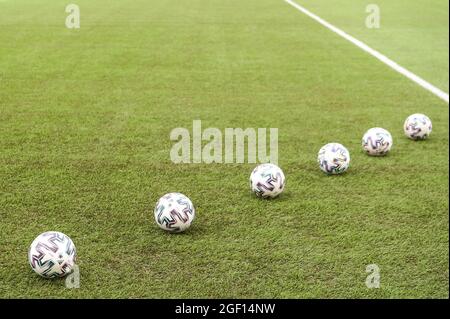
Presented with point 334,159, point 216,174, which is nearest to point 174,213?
point 216,174

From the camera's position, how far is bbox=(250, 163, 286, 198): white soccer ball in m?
6.09

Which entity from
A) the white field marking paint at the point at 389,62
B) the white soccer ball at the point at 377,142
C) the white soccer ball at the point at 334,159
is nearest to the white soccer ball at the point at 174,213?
the white soccer ball at the point at 334,159

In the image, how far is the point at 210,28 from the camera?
18781 mm

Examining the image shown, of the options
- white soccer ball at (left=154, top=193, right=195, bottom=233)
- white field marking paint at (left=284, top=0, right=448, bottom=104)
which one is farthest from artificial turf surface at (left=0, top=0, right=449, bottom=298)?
white field marking paint at (left=284, top=0, right=448, bottom=104)

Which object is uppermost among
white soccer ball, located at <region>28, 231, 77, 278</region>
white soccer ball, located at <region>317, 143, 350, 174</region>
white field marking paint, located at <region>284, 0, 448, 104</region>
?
white field marking paint, located at <region>284, 0, 448, 104</region>

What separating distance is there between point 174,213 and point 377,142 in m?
3.20

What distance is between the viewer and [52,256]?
4586 millimetres

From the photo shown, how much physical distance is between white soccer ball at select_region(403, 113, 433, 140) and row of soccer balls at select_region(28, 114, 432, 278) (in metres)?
0.83

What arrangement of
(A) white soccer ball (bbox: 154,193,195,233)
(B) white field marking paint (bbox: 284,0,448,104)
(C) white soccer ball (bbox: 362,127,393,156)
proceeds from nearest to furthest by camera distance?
1. (A) white soccer ball (bbox: 154,193,195,233)
2. (C) white soccer ball (bbox: 362,127,393,156)
3. (B) white field marking paint (bbox: 284,0,448,104)

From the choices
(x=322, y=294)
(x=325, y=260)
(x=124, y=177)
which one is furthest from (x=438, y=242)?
(x=124, y=177)

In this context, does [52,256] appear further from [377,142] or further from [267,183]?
Result: [377,142]

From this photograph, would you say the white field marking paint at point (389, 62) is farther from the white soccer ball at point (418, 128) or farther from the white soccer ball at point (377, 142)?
the white soccer ball at point (377, 142)

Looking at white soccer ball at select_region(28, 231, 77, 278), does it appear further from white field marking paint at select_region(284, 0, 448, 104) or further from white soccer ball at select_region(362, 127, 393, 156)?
white field marking paint at select_region(284, 0, 448, 104)
